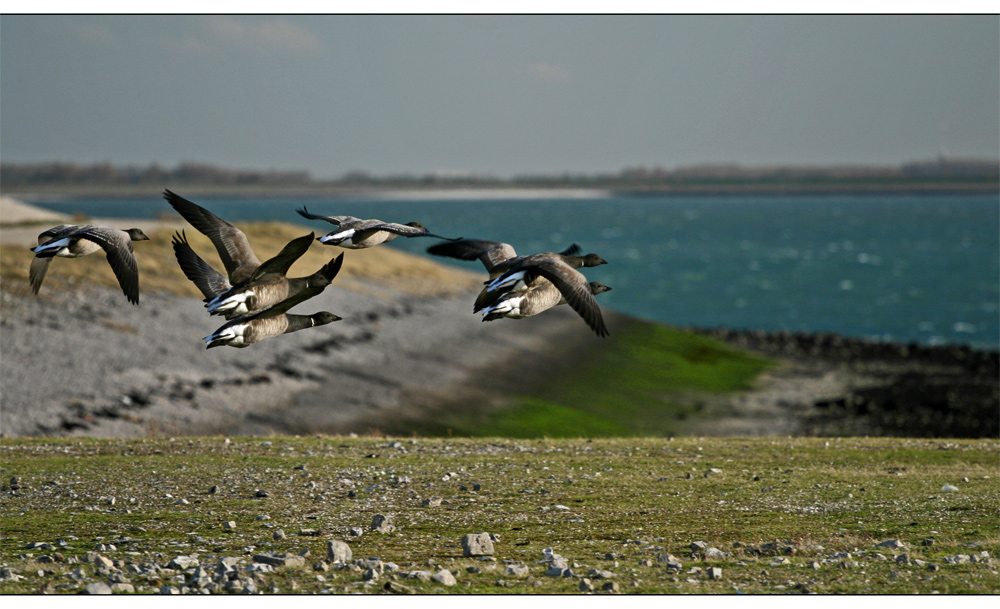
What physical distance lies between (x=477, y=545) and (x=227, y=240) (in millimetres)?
5349

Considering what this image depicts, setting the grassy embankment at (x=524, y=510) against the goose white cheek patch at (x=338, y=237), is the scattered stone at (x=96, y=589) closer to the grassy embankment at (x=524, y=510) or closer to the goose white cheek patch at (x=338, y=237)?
the grassy embankment at (x=524, y=510)

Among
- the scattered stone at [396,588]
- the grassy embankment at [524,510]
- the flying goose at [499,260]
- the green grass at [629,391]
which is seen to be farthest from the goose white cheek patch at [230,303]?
the green grass at [629,391]

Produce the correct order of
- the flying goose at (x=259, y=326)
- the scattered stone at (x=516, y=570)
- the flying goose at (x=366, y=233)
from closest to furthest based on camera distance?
the flying goose at (x=259, y=326) → the flying goose at (x=366, y=233) → the scattered stone at (x=516, y=570)

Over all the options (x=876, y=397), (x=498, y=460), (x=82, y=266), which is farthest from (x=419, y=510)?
(x=876, y=397)

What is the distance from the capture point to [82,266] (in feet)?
171

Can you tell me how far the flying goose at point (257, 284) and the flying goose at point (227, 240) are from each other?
0.77ft

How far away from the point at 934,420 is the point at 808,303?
62.1m

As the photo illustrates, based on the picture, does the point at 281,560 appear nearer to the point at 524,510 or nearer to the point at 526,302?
the point at 526,302

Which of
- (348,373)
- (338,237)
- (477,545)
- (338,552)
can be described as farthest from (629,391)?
(338,237)

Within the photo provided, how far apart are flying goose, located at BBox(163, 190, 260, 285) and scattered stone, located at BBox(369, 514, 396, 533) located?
4.85m

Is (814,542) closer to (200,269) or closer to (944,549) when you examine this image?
(944,549)

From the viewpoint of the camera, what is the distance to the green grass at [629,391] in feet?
144

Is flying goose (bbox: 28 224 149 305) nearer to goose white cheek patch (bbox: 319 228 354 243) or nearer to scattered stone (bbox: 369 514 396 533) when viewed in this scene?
goose white cheek patch (bbox: 319 228 354 243)

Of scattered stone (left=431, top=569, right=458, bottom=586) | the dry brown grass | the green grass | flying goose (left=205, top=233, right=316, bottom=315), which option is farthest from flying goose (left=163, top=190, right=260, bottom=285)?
the dry brown grass
